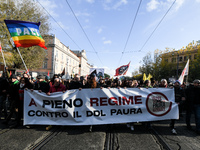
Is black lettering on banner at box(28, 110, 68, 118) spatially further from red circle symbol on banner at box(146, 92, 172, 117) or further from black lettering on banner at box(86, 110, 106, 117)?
red circle symbol on banner at box(146, 92, 172, 117)

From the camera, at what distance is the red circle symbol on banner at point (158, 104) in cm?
486

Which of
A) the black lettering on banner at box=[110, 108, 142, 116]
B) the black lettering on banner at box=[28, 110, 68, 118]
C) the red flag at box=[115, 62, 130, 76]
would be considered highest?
the red flag at box=[115, 62, 130, 76]

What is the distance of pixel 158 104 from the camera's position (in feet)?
16.1

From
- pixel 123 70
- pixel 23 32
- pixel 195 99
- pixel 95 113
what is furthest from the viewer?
pixel 123 70

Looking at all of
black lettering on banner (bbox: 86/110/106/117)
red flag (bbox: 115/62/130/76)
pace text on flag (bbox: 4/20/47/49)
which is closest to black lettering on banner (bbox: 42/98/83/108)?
black lettering on banner (bbox: 86/110/106/117)

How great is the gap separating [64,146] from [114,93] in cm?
227

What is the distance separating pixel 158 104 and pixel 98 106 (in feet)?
6.77

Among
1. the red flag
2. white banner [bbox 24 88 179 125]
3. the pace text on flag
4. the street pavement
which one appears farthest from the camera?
the red flag

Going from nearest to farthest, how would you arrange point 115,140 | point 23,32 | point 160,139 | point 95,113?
point 115,140 → point 160,139 → point 95,113 → point 23,32

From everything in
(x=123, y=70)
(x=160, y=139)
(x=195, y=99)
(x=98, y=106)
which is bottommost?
(x=160, y=139)

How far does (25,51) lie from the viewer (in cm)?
1859

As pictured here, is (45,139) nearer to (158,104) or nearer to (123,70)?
(158,104)

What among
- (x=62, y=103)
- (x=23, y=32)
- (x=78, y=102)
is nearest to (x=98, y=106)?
(x=78, y=102)

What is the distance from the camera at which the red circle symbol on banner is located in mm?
4859
